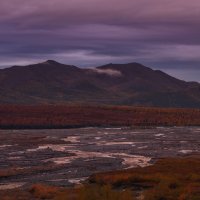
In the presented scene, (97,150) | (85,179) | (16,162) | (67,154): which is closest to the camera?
(85,179)

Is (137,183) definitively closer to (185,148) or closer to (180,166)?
(180,166)

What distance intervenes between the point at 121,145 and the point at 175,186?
218ft

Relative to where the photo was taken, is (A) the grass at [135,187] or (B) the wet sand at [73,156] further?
(B) the wet sand at [73,156]

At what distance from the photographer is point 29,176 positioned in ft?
253

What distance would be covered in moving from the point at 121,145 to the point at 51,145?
15257 millimetres

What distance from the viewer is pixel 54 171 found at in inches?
3248

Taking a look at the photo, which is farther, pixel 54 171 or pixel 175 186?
pixel 54 171

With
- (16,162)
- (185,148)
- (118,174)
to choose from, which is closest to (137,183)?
(118,174)

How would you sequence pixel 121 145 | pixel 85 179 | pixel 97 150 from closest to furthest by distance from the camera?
pixel 85 179 → pixel 97 150 → pixel 121 145

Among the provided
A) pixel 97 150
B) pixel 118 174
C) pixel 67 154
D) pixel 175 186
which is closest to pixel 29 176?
pixel 118 174

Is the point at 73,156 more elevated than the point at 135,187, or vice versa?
the point at 73,156

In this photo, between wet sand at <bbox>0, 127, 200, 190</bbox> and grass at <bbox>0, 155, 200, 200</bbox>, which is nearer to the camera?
grass at <bbox>0, 155, 200, 200</bbox>

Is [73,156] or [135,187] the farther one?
[73,156]

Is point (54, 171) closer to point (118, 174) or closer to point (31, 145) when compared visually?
point (118, 174)
